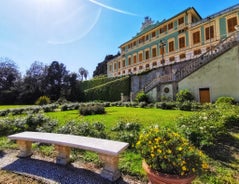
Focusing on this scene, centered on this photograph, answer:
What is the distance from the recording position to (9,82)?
36.4 meters

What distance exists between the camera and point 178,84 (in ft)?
48.8

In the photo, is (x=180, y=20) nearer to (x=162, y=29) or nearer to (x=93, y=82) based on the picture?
(x=162, y=29)

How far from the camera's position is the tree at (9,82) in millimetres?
31875

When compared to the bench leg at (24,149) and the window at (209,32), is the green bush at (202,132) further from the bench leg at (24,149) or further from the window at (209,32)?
the window at (209,32)

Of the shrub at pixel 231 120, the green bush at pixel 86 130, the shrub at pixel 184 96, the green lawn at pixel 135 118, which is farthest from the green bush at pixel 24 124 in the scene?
the shrub at pixel 184 96

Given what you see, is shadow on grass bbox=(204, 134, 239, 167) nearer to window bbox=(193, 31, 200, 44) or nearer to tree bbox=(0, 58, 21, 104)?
window bbox=(193, 31, 200, 44)

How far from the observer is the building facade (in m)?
20.1

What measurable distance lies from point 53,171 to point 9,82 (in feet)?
135

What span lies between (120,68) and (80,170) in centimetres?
3511

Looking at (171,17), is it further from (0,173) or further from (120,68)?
(0,173)

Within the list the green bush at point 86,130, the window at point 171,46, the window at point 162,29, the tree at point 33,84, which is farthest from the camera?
the tree at point 33,84

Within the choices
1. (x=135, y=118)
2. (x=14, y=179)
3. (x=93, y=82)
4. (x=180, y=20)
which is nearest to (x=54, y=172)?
(x=14, y=179)

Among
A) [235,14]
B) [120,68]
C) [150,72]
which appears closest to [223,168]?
[150,72]

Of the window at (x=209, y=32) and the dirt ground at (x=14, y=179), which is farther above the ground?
the window at (x=209, y=32)
